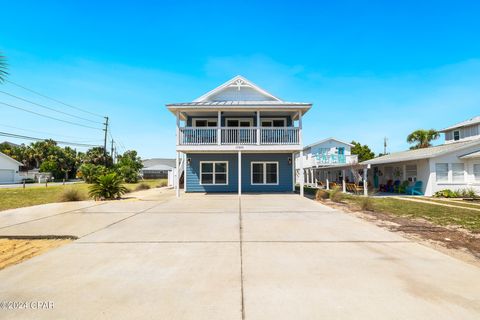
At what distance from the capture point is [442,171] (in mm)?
18047

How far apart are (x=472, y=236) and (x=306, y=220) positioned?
13.9 feet

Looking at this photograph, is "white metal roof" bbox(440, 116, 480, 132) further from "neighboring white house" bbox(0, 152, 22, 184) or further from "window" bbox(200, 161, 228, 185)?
"neighboring white house" bbox(0, 152, 22, 184)

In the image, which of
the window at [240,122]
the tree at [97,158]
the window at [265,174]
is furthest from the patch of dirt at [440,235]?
the tree at [97,158]

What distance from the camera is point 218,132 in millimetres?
15445

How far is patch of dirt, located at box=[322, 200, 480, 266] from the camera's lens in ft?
16.9

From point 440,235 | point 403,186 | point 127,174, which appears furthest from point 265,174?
point 127,174

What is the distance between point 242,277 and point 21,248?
5.20m

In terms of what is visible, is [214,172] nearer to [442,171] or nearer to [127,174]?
[442,171]

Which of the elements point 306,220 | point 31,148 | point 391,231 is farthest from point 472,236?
point 31,148

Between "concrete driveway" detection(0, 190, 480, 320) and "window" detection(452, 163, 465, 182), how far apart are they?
642 inches

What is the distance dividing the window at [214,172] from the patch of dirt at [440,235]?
35.2 feet

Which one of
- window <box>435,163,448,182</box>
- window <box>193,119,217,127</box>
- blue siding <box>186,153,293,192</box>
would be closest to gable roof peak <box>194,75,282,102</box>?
window <box>193,119,217,127</box>

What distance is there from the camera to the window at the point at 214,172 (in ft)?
58.9

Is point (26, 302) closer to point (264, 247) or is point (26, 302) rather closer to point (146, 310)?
point (146, 310)
